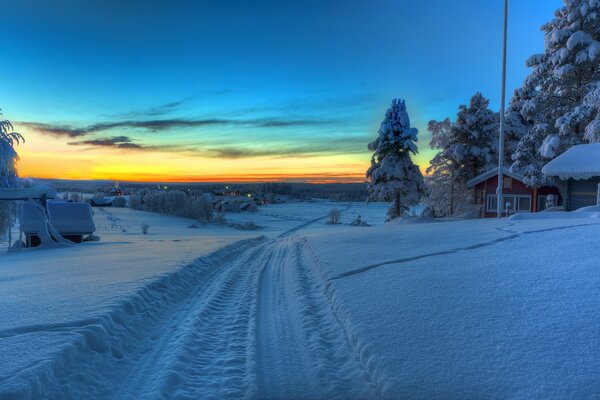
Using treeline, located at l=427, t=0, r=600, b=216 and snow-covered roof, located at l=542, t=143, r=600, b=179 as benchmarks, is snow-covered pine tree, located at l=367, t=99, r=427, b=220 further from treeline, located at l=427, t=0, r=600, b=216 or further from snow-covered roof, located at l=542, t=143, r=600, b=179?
snow-covered roof, located at l=542, t=143, r=600, b=179

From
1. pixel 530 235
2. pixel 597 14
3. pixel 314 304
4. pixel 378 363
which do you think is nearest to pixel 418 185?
pixel 597 14

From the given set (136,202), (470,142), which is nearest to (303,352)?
(470,142)

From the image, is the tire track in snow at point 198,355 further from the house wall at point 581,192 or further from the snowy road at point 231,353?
the house wall at point 581,192

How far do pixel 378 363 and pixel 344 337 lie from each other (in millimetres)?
1133

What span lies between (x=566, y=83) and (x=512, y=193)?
31.9 feet

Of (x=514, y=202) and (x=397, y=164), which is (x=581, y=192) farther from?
(x=397, y=164)

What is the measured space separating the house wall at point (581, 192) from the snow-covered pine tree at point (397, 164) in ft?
36.1

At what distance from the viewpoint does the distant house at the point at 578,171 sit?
17109 mm

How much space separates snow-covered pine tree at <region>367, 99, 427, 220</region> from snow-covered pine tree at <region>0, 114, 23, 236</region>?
85.2 ft

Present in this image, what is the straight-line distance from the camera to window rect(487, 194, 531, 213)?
1122 inches

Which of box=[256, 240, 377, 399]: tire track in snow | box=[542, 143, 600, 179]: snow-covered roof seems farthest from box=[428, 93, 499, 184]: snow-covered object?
box=[256, 240, 377, 399]: tire track in snow

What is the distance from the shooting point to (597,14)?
1977 centimetres

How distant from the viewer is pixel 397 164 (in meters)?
30.2

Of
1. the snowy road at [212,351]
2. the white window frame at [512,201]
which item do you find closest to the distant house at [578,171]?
the white window frame at [512,201]
